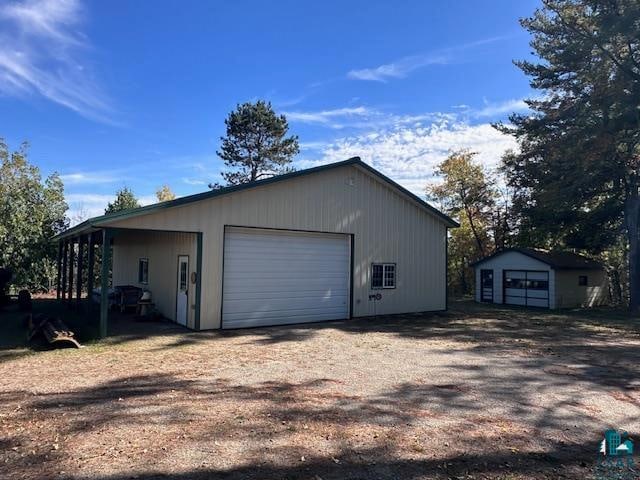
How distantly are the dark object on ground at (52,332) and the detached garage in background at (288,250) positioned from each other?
912mm

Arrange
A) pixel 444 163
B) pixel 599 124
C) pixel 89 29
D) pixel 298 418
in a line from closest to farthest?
pixel 298 418 < pixel 89 29 < pixel 599 124 < pixel 444 163

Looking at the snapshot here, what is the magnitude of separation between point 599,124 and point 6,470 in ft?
74.4

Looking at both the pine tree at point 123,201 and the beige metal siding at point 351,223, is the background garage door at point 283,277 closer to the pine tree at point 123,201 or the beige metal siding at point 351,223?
the beige metal siding at point 351,223

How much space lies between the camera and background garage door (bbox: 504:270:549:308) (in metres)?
21.2

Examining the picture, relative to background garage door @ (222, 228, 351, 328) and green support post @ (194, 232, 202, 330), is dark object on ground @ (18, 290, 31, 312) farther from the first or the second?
background garage door @ (222, 228, 351, 328)

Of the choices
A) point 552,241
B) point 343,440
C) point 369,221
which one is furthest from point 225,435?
point 552,241

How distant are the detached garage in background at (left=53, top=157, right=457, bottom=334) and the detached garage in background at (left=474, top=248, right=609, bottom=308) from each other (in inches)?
291

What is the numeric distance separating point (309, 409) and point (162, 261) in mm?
10005

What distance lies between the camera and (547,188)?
68.9 ft

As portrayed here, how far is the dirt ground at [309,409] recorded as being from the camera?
3826mm

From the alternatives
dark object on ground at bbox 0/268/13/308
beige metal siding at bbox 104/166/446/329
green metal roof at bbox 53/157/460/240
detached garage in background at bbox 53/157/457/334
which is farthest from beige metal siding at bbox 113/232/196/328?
dark object on ground at bbox 0/268/13/308

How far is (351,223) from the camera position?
1416 centimetres

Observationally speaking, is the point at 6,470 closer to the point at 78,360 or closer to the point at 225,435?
the point at 225,435

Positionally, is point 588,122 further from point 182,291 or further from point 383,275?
point 182,291
